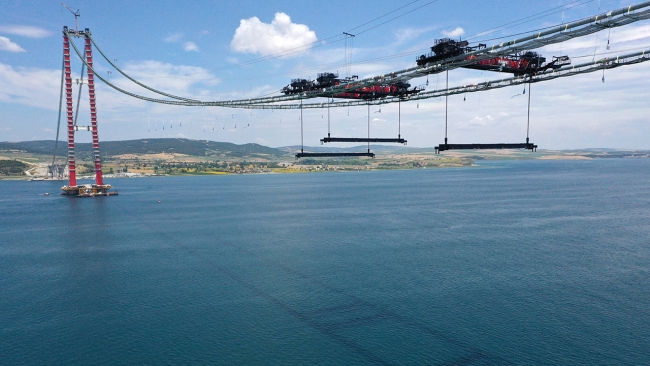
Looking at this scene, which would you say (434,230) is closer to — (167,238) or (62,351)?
(167,238)

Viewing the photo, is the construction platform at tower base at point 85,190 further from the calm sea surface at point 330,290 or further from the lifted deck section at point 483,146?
the lifted deck section at point 483,146

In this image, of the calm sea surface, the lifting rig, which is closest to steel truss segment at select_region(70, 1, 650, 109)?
the lifting rig

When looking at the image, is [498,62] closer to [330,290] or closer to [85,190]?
[330,290]

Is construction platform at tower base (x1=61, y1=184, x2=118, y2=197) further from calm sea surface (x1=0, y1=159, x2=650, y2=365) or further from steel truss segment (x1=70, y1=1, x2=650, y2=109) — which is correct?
steel truss segment (x1=70, y1=1, x2=650, y2=109)

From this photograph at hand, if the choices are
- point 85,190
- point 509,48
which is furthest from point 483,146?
point 85,190

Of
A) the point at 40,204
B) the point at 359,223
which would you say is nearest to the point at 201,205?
the point at 40,204

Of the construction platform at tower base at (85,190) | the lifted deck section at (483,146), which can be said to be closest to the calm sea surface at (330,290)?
the lifted deck section at (483,146)

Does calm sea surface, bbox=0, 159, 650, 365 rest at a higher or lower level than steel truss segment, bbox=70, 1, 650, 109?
lower

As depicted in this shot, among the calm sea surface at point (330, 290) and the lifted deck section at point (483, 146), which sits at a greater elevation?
the lifted deck section at point (483, 146)

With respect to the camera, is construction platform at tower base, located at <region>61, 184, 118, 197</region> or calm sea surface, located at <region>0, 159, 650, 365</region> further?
construction platform at tower base, located at <region>61, 184, 118, 197</region>
